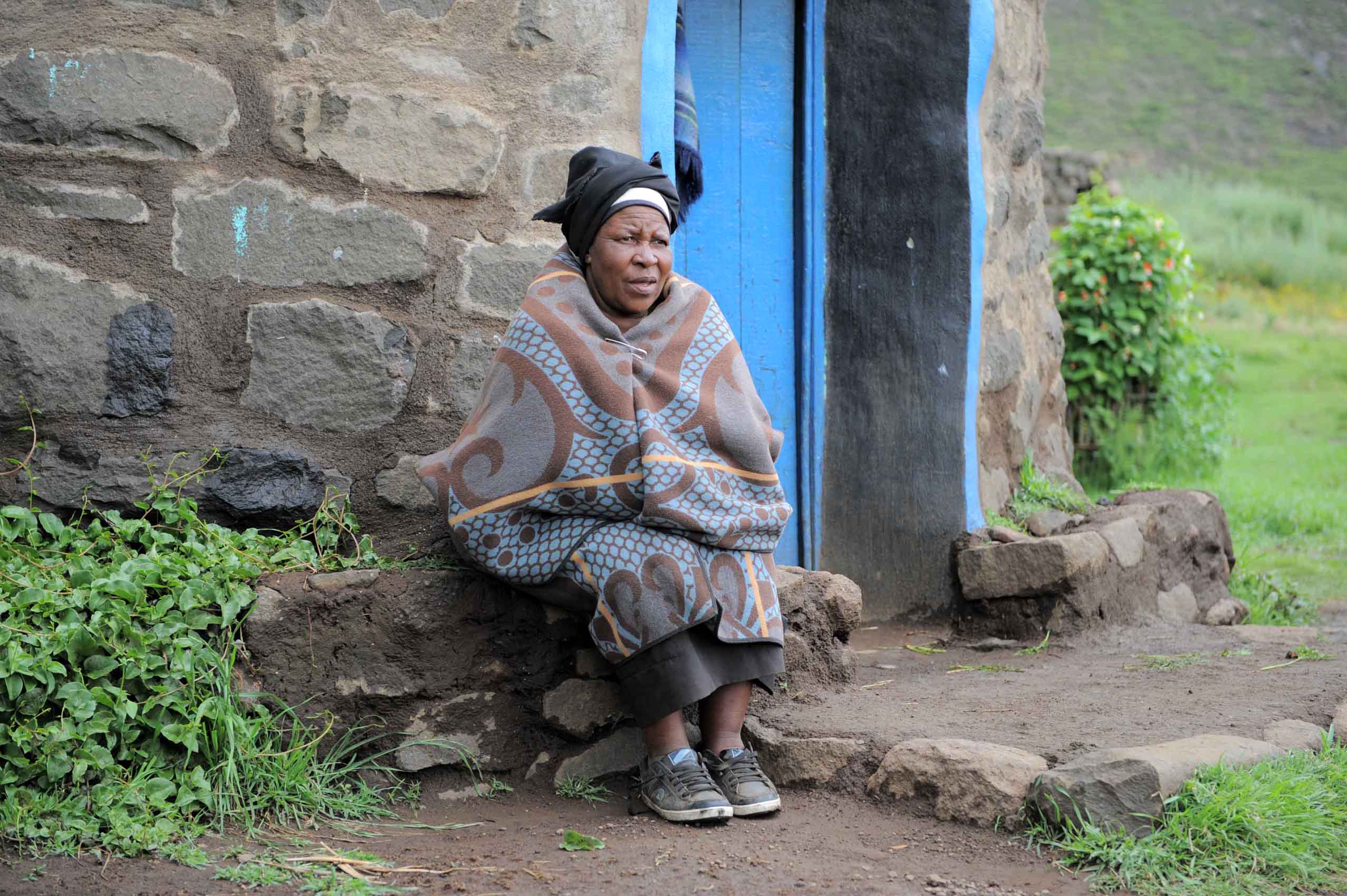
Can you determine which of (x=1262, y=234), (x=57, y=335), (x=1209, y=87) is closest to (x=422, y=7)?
(x=57, y=335)

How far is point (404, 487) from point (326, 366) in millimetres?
359

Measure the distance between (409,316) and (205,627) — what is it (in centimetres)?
92

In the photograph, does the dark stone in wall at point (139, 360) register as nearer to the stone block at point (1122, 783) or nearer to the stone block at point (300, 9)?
the stone block at point (300, 9)

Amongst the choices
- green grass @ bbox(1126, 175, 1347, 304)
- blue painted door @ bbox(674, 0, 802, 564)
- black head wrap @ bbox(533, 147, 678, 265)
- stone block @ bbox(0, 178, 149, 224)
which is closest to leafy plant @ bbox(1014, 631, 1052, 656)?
blue painted door @ bbox(674, 0, 802, 564)

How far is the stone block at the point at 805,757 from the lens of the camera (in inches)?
110

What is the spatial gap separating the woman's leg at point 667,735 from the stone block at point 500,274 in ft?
3.67

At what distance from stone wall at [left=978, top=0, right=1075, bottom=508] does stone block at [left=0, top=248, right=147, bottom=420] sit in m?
2.97

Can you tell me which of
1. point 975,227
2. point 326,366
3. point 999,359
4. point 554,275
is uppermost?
point 975,227

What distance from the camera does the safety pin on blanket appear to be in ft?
9.16

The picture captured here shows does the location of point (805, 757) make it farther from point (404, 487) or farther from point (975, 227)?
point (975, 227)

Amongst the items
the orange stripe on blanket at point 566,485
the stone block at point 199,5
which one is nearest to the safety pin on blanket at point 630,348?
the orange stripe on blanket at point 566,485

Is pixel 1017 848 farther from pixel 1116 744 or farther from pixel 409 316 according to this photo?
pixel 409 316

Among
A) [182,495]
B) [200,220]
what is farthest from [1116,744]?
[200,220]

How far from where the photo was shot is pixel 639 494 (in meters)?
2.68
